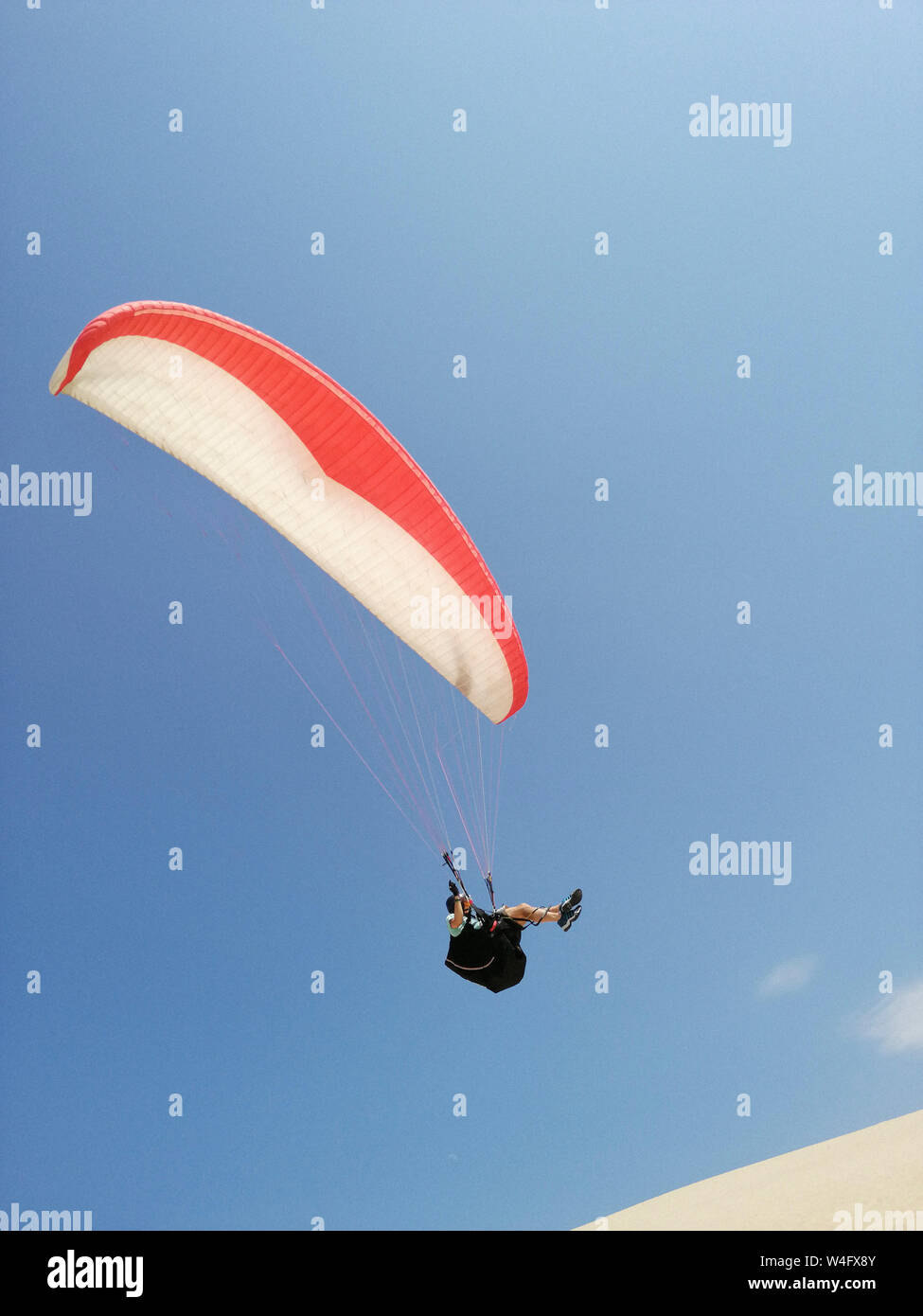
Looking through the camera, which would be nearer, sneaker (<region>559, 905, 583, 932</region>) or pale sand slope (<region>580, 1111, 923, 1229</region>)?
sneaker (<region>559, 905, 583, 932</region>)

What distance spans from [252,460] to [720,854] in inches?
296

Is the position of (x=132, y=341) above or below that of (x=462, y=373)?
below

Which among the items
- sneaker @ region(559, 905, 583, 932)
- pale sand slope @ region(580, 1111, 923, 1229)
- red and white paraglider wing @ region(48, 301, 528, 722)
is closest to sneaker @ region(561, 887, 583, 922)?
sneaker @ region(559, 905, 583, 932)

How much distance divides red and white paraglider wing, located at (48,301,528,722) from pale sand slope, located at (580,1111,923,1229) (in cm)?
1028

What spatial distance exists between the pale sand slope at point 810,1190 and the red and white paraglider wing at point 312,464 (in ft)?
33.7

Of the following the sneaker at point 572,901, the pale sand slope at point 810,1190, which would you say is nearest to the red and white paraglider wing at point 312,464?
the sneaker at point 572,901

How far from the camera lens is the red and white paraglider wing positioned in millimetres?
8281

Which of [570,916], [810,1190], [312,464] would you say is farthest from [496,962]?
[810,1190]

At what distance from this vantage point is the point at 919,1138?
50.9 feet

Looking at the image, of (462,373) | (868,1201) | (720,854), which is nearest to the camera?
(462,373)

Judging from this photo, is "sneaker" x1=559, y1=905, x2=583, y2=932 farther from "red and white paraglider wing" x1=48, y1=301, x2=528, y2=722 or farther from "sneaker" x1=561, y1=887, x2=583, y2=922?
"red and white paraglider wing" x1=48, y1=301, x2=528, y2=722

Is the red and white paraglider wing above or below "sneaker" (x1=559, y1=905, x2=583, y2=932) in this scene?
above
